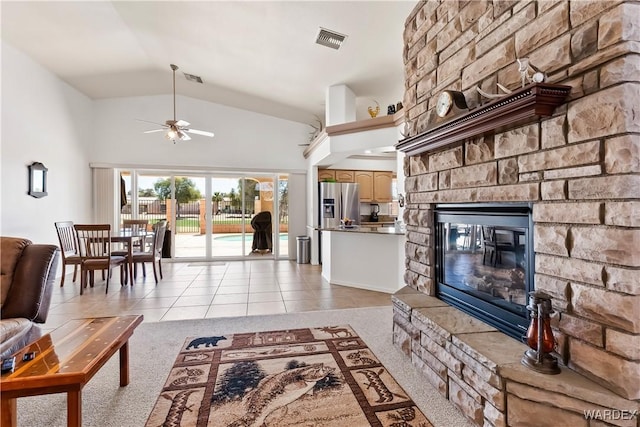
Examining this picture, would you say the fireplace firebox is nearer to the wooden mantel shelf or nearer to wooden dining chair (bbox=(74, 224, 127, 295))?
the wooden mantel shelf

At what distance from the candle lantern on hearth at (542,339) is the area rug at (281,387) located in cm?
69

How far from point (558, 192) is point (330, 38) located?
331 centimetres

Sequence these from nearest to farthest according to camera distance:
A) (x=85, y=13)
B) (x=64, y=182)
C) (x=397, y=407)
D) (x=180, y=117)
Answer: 1. (x=397, y=407)
2. (x=85, y=13)
3. (x=64, y=182)
4. (x=180, y=117)

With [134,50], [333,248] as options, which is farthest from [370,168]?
[134,50]

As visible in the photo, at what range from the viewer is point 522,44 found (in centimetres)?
168

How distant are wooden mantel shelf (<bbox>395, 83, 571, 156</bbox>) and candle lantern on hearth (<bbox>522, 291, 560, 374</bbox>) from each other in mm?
845

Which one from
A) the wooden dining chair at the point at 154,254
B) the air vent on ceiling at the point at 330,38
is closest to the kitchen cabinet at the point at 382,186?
the air vent on ceiling at the point at 330,38

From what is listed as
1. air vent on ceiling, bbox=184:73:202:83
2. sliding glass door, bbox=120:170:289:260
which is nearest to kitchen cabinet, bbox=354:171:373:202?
sliding glass door, bbox=120:170:289:260

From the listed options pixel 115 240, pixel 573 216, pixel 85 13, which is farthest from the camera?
pixel 115 240

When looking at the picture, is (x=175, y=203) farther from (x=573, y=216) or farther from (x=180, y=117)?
(x=573, y=216)

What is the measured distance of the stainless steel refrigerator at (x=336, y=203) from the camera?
6.75 m

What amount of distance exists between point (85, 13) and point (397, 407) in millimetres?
5459

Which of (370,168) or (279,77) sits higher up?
(279,77)

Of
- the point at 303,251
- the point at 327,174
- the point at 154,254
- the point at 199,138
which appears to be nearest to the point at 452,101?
the point at 154,254
